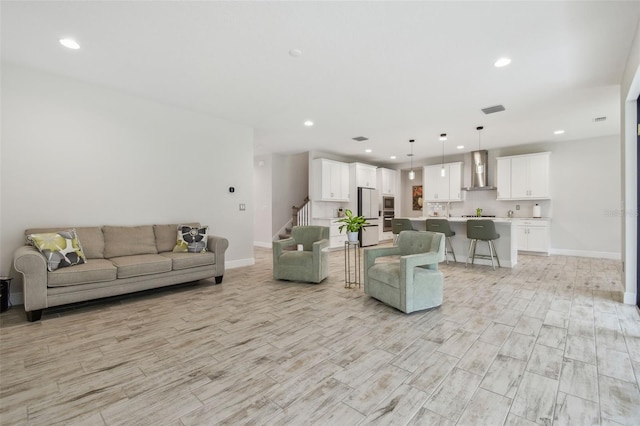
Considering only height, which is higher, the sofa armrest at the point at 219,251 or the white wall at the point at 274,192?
the white wall at the point at 274,192

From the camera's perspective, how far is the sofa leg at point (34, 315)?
9.45 ft

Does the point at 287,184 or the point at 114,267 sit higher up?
the point at 287,184

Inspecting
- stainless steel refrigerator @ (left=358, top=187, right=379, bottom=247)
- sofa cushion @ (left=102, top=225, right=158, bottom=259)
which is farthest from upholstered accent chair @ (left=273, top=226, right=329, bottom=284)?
stainless steel refrigerator @ (left=358, top=187, right=379, bottom=247)

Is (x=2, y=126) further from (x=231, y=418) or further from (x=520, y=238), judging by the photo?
(x=520, y=238)

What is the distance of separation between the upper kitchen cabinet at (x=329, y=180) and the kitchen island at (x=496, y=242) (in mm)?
2487

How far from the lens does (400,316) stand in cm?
304

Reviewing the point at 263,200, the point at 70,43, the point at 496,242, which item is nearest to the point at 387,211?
the point at 263,200

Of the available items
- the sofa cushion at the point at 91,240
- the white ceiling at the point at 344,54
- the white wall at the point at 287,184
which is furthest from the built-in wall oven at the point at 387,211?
the sofa cushion at the point at 91,240

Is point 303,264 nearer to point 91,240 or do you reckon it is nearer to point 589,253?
point 91,240

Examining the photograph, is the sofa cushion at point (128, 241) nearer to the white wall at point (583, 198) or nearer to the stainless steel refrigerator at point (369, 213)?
the stainless steel refrigerator at point (369, 213)

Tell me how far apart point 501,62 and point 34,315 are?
569 cm

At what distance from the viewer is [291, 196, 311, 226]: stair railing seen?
26.3 feet

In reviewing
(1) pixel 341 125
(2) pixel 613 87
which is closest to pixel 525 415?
(2) pixel 613 87

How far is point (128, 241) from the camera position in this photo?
399 cm
